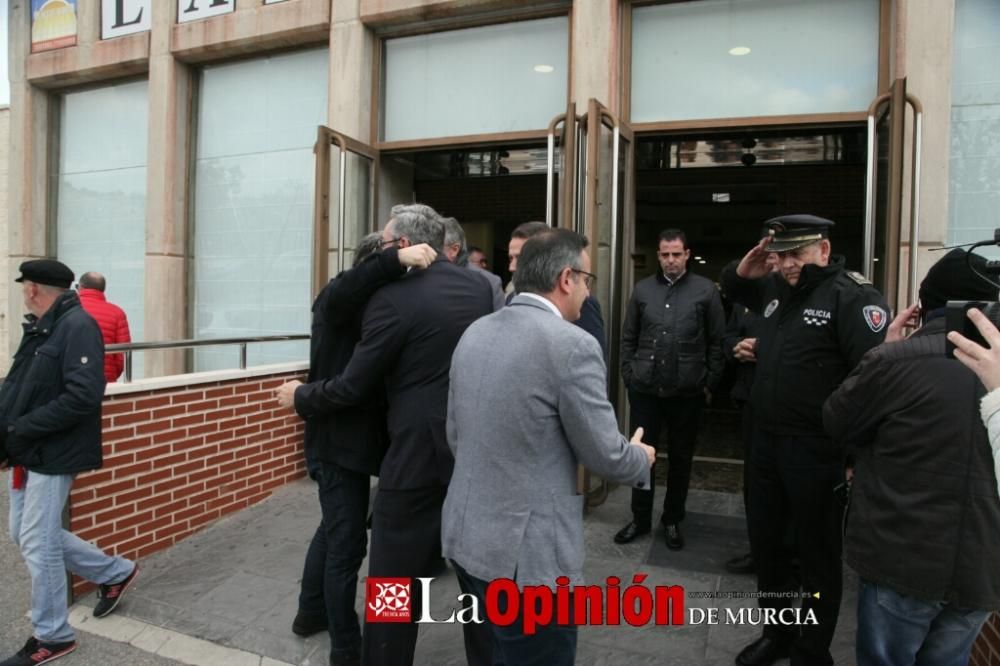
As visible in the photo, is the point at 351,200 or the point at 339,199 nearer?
the point at 339,199

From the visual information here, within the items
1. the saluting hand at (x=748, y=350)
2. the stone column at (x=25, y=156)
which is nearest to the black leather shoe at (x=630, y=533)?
the saluting hand at (x=748, y=350)

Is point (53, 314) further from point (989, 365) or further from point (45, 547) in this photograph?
point (989, 365)

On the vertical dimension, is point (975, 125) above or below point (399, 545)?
Answer: above

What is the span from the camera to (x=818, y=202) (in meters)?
9.54

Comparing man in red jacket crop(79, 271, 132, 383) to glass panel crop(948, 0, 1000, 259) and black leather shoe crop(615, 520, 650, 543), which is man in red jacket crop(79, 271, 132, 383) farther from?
glass panel crop(948, 0, 1000, 259)

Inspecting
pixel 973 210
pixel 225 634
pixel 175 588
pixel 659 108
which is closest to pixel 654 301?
pixel 659 108

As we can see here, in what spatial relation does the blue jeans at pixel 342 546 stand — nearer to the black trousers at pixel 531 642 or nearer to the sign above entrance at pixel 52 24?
the black trousers at pixel 531 642

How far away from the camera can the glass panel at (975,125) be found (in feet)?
14.3

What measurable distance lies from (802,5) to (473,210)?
20.1ft

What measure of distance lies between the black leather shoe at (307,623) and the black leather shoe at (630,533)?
1.92 meters

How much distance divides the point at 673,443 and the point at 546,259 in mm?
2650

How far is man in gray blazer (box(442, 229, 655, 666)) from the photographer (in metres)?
1.86

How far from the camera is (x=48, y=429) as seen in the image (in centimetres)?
295

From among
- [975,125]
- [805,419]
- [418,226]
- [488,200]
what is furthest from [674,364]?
[488,200]
